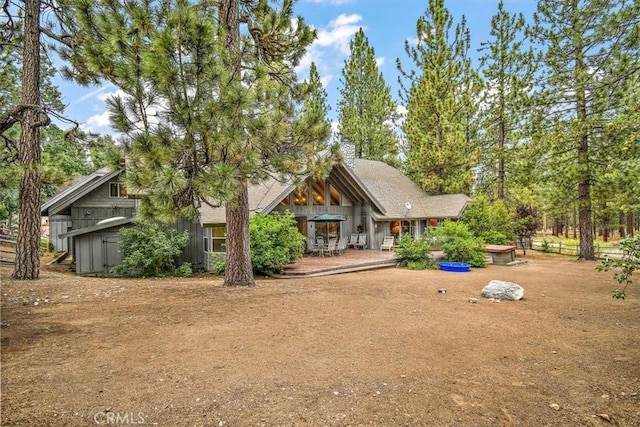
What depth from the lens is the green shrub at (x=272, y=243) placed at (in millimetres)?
11914

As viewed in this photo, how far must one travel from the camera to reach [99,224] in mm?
13461

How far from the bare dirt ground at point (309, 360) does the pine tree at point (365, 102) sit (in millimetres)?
22233

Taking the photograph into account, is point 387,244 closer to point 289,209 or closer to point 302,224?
point 302,224

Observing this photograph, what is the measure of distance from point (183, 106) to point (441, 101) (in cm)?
1905

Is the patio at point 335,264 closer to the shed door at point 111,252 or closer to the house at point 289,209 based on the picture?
the house at point 289,209

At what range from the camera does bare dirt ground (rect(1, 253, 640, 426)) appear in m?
3.13

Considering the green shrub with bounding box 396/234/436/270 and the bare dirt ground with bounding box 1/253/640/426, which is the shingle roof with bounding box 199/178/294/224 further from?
the bare dirt ground with bounding box 1/253/640/426

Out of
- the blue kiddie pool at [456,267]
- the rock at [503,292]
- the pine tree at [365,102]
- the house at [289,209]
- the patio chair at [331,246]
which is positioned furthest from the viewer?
the pine tree at [365,102]

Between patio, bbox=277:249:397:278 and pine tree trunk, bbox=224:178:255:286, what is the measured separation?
3107 mm

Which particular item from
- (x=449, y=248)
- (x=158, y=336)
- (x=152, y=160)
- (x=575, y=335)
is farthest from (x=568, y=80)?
(x=158, y=336)

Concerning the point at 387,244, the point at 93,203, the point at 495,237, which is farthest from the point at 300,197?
the point at 495,237

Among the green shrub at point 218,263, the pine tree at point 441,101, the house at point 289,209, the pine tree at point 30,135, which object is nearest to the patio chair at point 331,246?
the house at point 289,209

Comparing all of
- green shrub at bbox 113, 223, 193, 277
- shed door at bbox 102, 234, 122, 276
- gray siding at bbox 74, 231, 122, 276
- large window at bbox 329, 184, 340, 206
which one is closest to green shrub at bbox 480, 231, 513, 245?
large window at bbox 329, 184, 340, 206

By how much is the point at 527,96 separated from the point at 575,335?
44.2 feet
